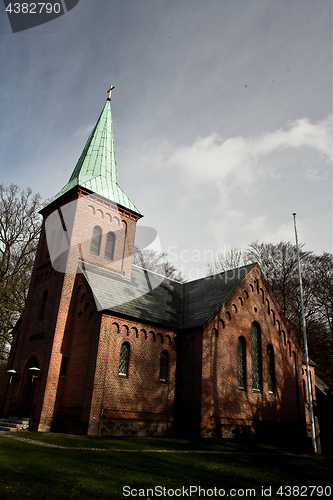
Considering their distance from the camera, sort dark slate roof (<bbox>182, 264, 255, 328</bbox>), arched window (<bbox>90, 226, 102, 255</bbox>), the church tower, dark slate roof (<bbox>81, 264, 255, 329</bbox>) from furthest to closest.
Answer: arched window (<bbox>90, 226, 102, 255</bbox>)
dark slate roof (<bbox>182, 264, 255, 328</bbox>)
dark slate roof (<bbox>81, 264, 255, 329</bbox>)
the church tower

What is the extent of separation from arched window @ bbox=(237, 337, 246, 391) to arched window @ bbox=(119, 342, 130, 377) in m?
7.12

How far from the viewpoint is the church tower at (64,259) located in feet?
63.1

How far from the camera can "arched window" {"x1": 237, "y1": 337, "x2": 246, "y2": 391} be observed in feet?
71.3

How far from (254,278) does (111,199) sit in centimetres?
Result: 1108

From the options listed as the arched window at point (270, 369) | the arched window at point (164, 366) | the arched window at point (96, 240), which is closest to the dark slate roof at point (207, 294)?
the arched window at point (164, 366)

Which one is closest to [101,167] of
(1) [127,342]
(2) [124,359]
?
(1) [127,342]

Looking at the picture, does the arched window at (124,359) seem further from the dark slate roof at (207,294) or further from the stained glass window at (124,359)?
the dark slate roof at (207,294)

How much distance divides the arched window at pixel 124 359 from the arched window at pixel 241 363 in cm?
712

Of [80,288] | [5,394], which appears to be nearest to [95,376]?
[80,288]

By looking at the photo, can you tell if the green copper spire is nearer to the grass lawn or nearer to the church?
the church

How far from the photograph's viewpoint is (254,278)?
24.7 meters

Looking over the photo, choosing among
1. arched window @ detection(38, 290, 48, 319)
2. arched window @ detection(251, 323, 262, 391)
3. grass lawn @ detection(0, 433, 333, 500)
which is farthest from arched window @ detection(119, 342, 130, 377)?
arched window @ detection(251, 323, 262, 391)

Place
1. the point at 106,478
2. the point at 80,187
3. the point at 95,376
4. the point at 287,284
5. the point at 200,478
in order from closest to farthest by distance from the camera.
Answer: the point at 106,478 < the point at 200,478 < the point at 95,376 < the point at 80,187 < the point at 287,284

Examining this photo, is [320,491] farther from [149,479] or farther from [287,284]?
[287,284]
